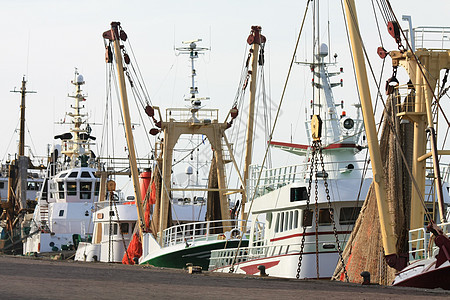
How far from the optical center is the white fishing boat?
23.6 metres

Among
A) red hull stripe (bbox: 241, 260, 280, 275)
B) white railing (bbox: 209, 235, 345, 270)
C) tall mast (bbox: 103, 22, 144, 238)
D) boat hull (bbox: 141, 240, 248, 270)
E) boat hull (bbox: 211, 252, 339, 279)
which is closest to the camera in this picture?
boat hull (bbox: 211, 252, 339, 279)

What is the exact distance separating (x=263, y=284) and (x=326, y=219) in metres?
10.5

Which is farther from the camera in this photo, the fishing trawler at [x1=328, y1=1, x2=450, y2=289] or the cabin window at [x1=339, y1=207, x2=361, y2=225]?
the cabin window at [x1=339, y1=207, x2=361, y2=225]

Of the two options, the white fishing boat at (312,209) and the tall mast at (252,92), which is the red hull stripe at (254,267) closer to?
the white fishing boat at (312,209)

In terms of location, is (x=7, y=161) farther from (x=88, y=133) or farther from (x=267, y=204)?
(x=267, y=204)

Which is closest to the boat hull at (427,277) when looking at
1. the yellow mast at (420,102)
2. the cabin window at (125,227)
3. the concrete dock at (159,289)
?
the concrete dock at (159,289)

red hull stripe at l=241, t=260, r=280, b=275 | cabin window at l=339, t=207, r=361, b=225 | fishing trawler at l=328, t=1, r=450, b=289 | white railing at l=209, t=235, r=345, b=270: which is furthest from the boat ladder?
fishing trawler at l=328, t=1, r=450, b=289

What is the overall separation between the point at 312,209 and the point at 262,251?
292cm

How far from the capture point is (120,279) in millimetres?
13852

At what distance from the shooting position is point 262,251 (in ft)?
87.5

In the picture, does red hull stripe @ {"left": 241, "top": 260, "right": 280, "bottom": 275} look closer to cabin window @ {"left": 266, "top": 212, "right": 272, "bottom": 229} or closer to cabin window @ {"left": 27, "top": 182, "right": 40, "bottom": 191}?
cabin window @ {"left": 266, "top": 212, "right": 272, "bottom": 229}

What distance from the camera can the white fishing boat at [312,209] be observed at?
23578mm

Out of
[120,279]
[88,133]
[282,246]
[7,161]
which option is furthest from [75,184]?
[120,279]

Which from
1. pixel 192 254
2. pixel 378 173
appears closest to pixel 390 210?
pixel 378 173
